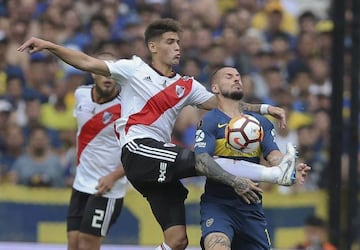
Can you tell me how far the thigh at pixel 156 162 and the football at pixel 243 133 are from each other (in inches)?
12.9

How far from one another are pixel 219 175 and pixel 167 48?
1.22 meters

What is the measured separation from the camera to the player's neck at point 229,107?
8.20 meters

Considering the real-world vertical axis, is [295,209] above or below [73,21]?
below

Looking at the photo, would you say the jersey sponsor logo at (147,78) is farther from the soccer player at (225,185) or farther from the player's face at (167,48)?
the soccer player at (225,185)

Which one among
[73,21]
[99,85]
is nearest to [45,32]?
[73,21]

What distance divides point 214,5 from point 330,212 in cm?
388

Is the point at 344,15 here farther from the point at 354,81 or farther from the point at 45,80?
the point at 45,80

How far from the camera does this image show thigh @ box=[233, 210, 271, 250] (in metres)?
8.13

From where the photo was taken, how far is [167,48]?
8.42 m

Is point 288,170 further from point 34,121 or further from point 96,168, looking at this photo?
point 34,121

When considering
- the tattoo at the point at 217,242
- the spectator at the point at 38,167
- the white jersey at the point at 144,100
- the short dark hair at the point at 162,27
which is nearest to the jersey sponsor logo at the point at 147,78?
the white jersey at the point at 144,100

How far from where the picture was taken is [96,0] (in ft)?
46.5

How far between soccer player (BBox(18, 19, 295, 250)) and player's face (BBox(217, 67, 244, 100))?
0.37 meters

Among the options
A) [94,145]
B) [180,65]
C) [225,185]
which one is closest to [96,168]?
[94,145]
